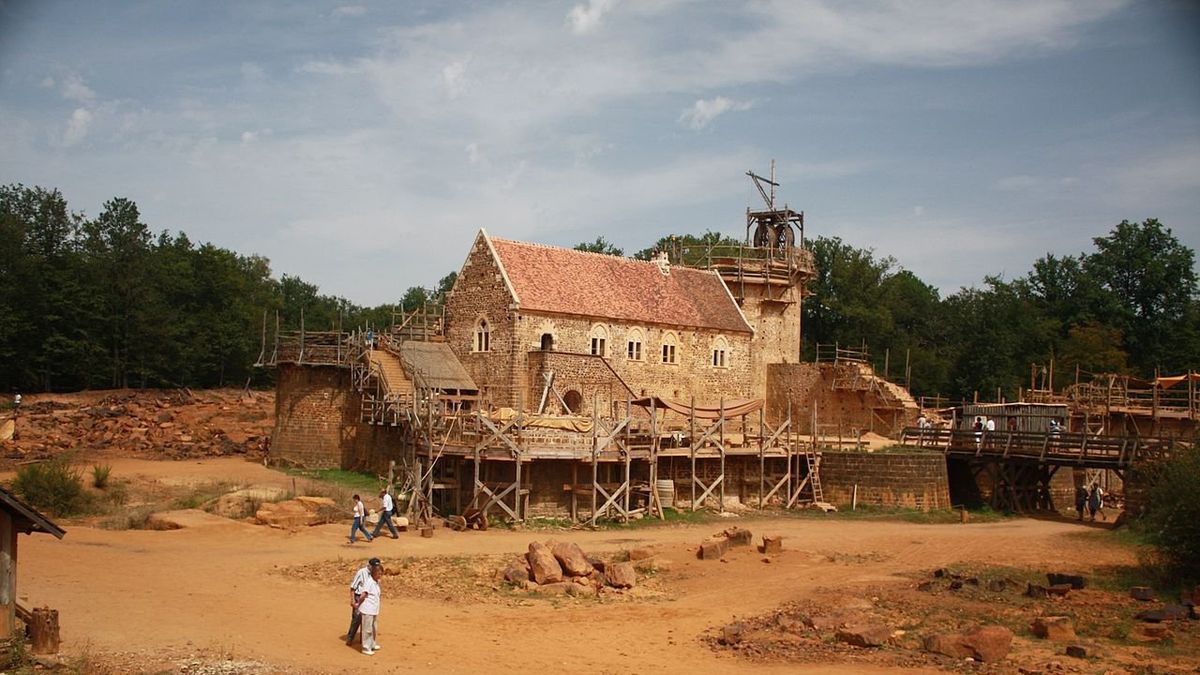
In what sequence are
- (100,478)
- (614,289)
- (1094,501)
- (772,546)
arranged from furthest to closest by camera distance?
(614,289) < (1094,501) < (100,478) < (772,546)

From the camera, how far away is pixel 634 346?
136 feet

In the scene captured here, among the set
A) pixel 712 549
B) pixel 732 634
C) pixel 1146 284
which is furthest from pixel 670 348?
pixel 1146 284

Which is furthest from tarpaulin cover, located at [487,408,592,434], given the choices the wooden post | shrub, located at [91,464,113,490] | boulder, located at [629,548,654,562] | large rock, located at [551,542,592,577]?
the wooden post

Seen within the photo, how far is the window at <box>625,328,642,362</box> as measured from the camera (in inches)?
1619

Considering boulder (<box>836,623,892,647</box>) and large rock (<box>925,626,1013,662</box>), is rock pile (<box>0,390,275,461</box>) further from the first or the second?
large rock (<box>925,626,1013,662</box>)

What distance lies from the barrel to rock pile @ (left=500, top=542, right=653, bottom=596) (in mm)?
10352

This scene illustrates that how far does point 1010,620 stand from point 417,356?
934 inches

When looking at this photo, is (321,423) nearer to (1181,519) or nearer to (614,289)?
(614,289)

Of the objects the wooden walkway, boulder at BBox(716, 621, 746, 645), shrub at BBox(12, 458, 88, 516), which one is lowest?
boulder at BBox(716, 621, 746, 645)

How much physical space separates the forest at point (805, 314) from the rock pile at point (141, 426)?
276 centimetres

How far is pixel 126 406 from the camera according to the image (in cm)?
5169

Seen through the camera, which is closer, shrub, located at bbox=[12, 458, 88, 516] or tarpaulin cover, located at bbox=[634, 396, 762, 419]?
shrub, located at bbox=[12, 458, 88, 516]

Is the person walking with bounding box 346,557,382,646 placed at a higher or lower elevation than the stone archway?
lower

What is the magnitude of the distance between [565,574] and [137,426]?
32.8m
